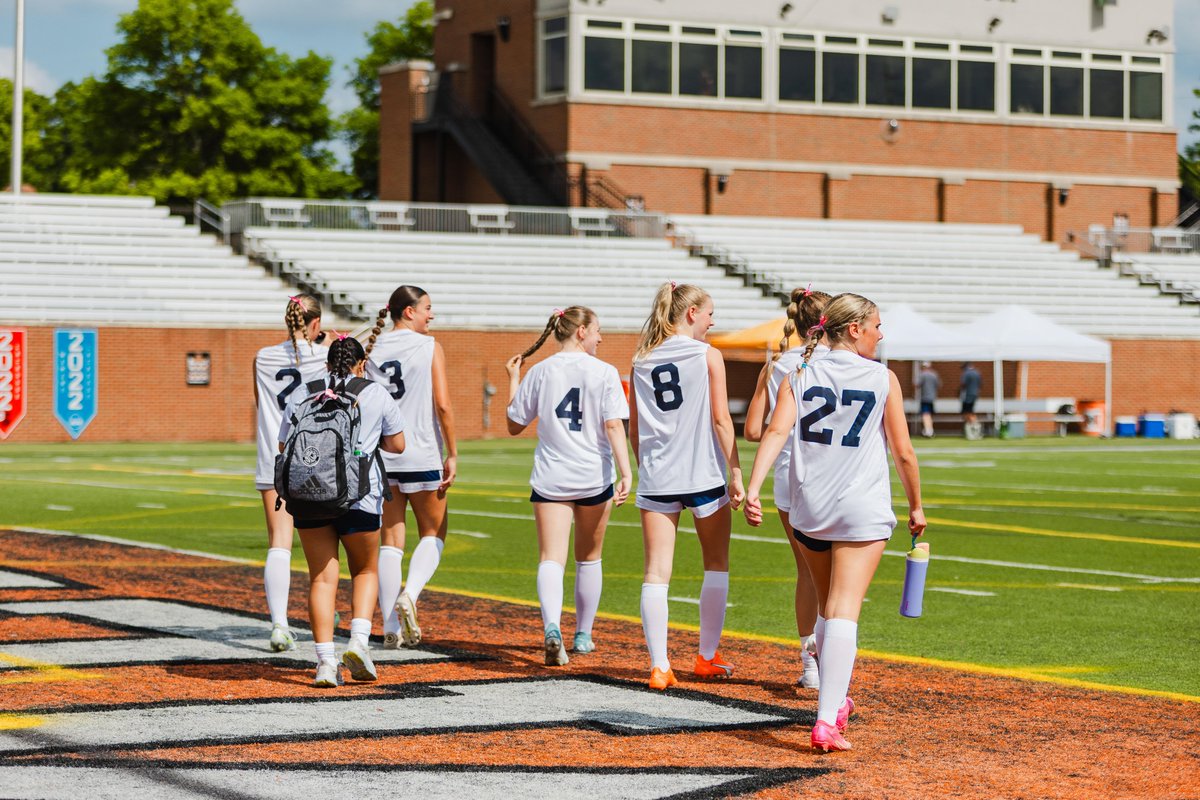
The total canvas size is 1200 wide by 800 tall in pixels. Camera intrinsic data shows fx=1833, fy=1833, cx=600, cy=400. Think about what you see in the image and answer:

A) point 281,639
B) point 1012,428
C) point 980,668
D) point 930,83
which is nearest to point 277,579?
point 281,639

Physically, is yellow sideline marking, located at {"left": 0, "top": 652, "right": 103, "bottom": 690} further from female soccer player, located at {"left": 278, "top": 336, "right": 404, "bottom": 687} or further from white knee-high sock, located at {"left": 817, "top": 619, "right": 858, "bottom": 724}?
white knee-high sock, located at {"left": 817, "top": 619, "right": 858, "bottom": 724}

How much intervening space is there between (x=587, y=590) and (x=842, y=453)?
2.76 m

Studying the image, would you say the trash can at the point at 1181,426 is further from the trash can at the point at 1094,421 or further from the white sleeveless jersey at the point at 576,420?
the white sleeveless jersey at the point at 576,420

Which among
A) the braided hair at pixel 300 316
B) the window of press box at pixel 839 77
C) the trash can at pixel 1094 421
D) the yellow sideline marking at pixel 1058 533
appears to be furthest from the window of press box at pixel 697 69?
the braided hair at pixel 300 316

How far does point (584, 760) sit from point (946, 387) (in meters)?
38.1

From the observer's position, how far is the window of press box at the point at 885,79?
5006 cm

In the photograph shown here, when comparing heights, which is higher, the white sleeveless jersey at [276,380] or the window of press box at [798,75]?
the window of press box at [798,75]

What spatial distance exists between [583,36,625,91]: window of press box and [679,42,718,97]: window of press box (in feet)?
5.63

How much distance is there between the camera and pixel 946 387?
4403 centimetres

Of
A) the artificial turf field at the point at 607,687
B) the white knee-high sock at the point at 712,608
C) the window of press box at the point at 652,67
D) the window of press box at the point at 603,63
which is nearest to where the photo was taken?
the artificial turf field at the point at 607,687

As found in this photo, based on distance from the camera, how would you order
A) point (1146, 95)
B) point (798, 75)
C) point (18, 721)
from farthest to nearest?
point (1146, 95)
point (798, 75)
point (18, 721)

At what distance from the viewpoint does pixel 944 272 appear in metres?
45.4

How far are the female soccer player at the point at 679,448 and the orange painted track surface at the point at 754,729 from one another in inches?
16.9

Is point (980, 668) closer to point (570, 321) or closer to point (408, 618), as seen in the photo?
point (570, 321)
